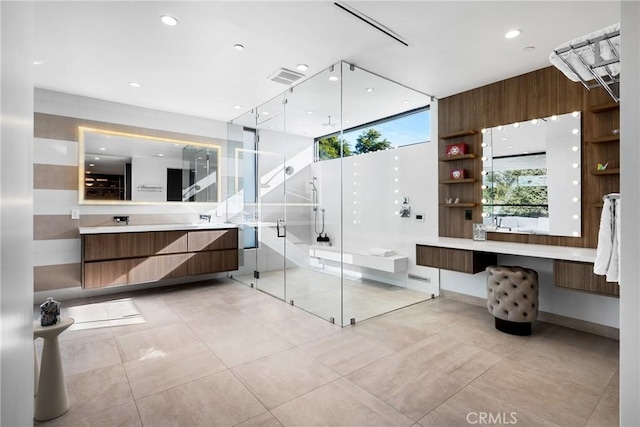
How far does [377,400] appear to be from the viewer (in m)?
2.06

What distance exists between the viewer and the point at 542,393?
2143mm

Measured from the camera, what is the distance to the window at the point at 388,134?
431 cm

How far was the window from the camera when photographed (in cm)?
431

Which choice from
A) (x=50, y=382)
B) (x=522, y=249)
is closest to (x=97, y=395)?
(x=50, y=382)

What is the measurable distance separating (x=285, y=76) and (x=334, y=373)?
3.10 m

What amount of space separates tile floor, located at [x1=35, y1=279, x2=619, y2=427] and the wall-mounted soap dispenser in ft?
4.94

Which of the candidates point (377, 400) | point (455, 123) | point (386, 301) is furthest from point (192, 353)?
point (455, 123)

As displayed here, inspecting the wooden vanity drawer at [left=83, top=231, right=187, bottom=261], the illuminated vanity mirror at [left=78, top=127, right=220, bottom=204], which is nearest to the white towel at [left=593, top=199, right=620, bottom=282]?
the wooden vanity drawer at [left=83, top=231, right=187, bottom=261]

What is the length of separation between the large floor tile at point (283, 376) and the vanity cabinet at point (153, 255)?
2.54 metres

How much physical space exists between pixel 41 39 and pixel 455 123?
4.50m

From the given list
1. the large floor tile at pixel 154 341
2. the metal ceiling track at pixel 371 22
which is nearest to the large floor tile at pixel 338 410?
the large floor tile at pixel 154 341

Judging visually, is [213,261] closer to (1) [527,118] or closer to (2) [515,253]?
(2) [515,253]

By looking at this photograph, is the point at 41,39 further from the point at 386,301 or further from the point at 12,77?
the point at 386,301
